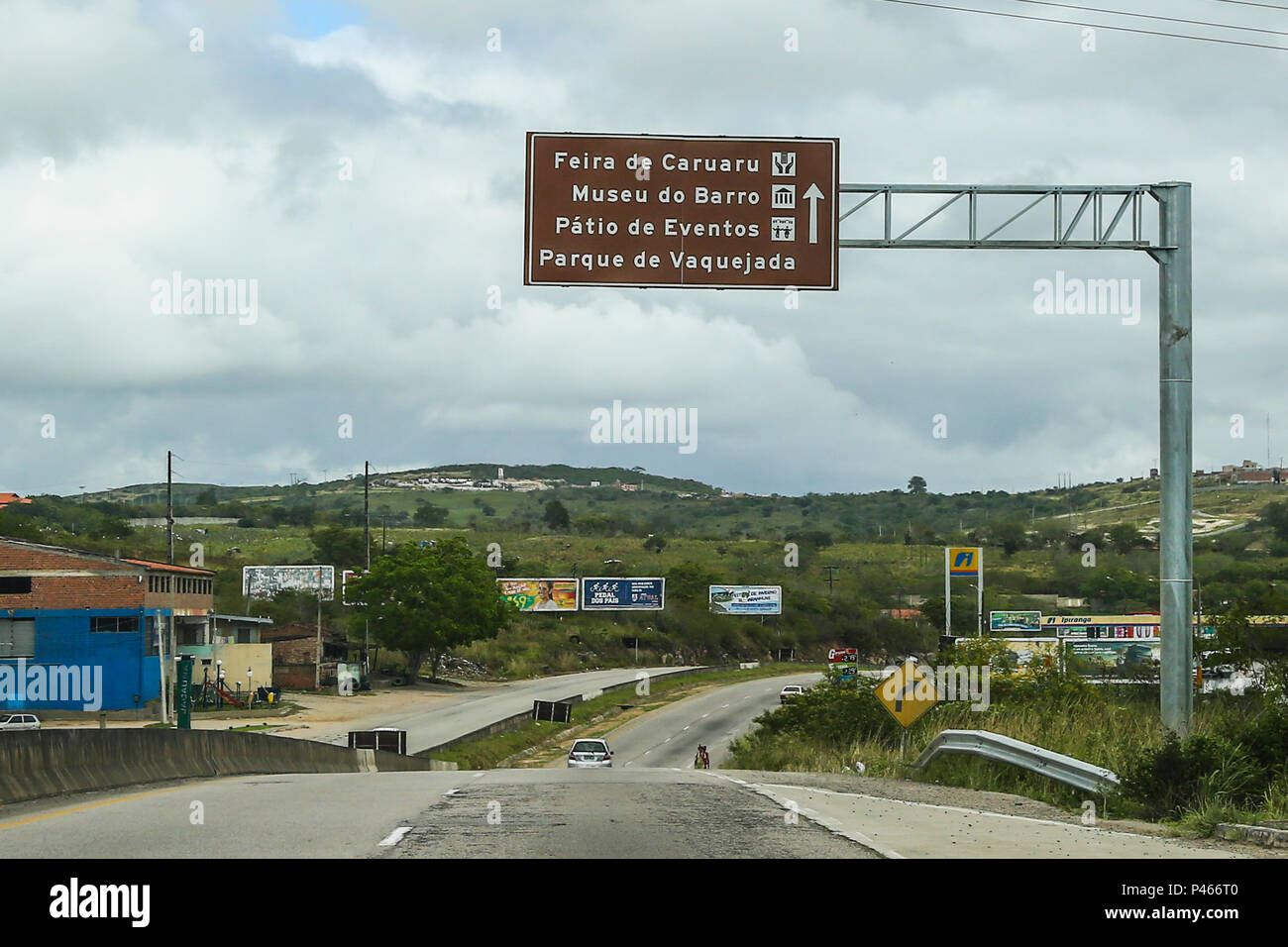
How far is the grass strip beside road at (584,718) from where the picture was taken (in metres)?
57.6

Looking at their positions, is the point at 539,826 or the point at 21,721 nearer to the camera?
the point at 539,826

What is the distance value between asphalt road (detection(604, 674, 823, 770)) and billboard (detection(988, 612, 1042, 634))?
48.2 ft

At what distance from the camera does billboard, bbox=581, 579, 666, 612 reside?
11538 cm

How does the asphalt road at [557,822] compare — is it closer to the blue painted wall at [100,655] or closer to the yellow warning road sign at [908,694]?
the yellow warning road sign at [908,694]

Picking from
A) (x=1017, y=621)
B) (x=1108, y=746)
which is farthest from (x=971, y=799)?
(x=1017, y=621)

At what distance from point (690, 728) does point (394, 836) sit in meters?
61.9

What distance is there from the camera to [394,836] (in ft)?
40.6

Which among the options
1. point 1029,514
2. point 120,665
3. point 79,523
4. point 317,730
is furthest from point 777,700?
Answer: point 79,523

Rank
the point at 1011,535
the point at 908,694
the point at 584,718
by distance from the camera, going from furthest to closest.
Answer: the point at 1011,535, the point at 584,718, the point at 908,694

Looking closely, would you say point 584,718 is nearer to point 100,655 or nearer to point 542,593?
point 100,655

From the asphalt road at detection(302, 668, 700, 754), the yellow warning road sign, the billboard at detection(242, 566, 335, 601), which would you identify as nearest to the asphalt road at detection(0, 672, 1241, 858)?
the yellow warning road sign

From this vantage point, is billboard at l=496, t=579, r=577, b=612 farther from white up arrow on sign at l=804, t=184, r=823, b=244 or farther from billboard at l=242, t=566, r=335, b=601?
white up arrow on sign at l=804, t=184, r=823, b=244
